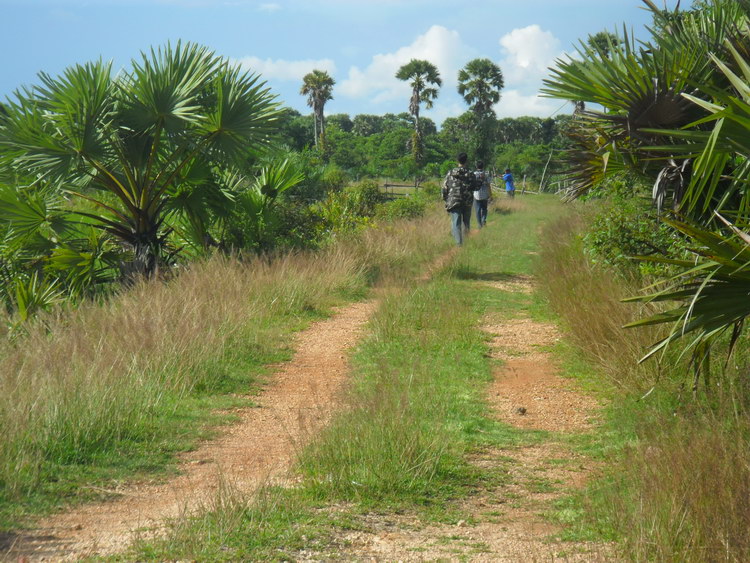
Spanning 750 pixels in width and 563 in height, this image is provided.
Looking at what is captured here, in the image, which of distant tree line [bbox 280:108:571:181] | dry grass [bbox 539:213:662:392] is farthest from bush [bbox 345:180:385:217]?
distant tree line [bbox 280:108:571:181]

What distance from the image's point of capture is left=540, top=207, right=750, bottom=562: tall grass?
327 cm

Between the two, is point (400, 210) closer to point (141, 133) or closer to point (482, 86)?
point (141, 133)

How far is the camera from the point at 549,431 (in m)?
5.84

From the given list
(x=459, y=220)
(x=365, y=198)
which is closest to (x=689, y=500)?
(x=459, y=220)

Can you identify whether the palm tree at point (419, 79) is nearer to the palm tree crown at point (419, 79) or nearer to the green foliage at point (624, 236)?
the palm tree crown at point (419, 79)

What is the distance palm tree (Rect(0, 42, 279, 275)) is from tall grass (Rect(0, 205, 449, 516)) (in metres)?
1.53

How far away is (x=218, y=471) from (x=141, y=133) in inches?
324

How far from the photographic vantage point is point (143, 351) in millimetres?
7141

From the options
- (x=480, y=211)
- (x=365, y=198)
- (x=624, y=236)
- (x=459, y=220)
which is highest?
(x=624, y=236)

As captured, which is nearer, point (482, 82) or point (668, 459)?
point (668, 459)

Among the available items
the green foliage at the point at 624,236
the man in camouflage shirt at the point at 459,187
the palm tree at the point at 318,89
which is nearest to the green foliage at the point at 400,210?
the man in camouflage shirt at the point at 459,187

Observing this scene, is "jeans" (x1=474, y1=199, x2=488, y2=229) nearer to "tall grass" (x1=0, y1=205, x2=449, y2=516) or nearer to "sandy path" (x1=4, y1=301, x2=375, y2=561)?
"tall grass" (x1=0, y1=205, x2=449, y2=516)

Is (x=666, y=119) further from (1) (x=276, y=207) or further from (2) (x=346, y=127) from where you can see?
(2) (x=346, y=127)

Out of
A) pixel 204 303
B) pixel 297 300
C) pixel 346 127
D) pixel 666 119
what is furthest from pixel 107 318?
pixel 346 127
